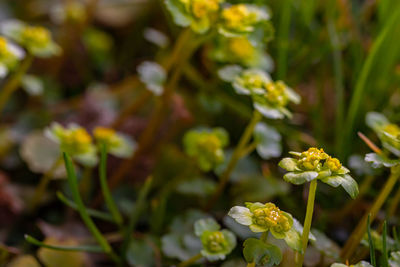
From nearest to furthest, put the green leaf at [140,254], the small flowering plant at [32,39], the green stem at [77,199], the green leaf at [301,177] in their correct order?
the green leaf at [301,177] < the green stem at [77,199] < the green leaf at [140,254] < the small flowering plant at [32,39]

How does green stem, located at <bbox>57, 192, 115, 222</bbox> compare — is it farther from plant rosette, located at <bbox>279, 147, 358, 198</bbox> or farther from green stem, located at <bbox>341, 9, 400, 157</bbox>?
green stem, located at <bbox>341, 9, 400, 157</bbox>

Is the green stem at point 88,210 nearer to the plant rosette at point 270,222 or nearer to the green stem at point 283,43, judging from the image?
the plant rosette at point 270,222

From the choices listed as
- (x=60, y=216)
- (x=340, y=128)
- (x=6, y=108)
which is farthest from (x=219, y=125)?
(x=6, y=108)

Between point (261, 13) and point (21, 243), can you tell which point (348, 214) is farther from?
point (21, 243)

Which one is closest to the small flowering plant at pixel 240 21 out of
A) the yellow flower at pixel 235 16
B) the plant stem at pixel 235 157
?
the yellow flower at pixel 235 16

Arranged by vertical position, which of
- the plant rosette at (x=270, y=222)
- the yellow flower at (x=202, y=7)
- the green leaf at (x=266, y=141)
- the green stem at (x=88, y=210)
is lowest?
the green stem at (x=88, y=210)
